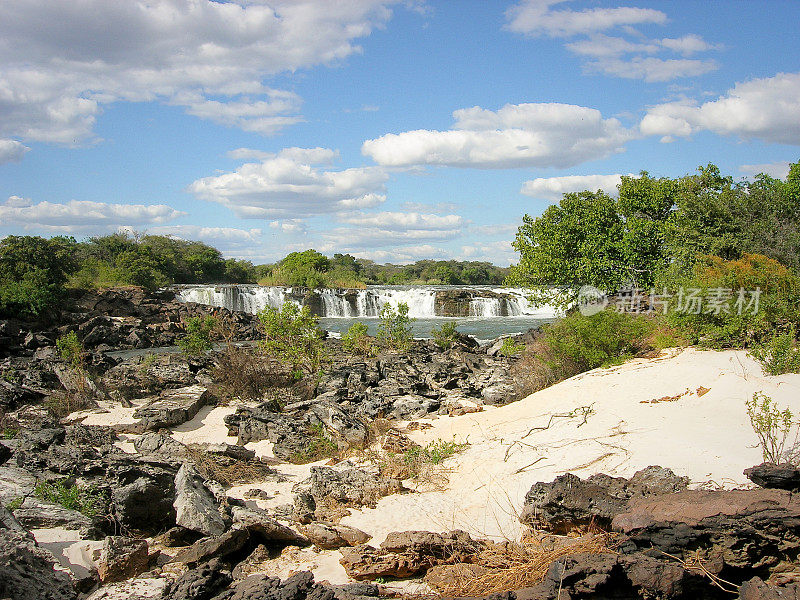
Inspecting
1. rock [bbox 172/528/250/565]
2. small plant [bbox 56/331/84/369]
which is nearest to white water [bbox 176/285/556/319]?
small plant [bbox 56/331/84/369]

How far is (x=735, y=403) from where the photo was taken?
22.5 feet

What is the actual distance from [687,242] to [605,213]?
244cm

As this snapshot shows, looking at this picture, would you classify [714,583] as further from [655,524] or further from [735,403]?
[735,403]

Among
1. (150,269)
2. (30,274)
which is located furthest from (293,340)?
(150,269)

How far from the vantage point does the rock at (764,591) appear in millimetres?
3023

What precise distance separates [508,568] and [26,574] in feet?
9.66

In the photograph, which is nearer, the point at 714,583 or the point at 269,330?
the point at 714,583

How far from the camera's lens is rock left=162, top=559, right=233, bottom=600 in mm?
3617

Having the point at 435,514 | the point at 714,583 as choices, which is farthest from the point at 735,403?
the point at 714,583

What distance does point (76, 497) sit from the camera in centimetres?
529

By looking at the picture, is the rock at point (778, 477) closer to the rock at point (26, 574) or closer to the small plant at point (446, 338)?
the rock at point (26, 574)

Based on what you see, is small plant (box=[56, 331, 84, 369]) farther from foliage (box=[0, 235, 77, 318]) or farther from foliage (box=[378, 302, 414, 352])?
foliage (box=[0, 235, 77, 318])

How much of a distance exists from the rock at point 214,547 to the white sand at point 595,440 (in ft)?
3.75

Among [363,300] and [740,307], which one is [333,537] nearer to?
[740,307]
